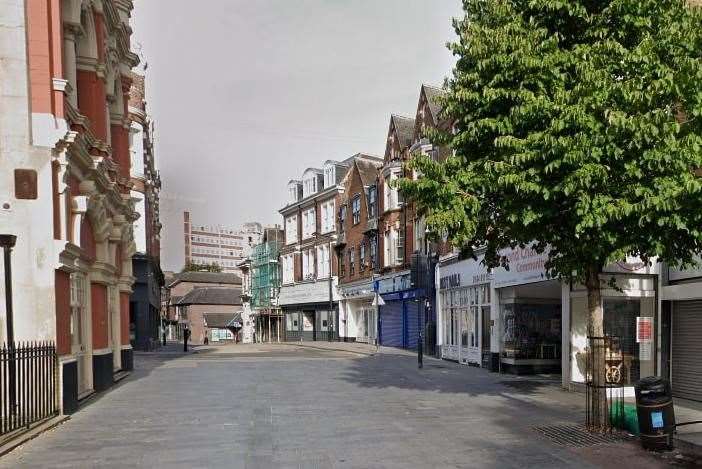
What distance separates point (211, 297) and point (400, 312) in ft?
159

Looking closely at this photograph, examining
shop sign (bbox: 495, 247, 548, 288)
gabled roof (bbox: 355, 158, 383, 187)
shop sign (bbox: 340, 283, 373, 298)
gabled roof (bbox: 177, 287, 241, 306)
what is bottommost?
gabled roof (bbox: 177, 287, 241, 306)

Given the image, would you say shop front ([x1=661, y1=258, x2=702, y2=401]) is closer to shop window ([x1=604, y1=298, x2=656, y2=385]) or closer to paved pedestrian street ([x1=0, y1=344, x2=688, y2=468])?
shop window ([x1=604, y1=298, x2=656, y2=385])

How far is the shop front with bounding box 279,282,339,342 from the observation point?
40531 millimetres

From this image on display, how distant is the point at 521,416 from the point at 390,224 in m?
21.9

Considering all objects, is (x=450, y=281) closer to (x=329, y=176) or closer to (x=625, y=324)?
(x=625, y=324)

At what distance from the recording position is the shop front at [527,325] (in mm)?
17531

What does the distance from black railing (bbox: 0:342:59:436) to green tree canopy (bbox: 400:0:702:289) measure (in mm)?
7204

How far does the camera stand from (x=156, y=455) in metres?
7.63

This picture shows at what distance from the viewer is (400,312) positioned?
31.7m

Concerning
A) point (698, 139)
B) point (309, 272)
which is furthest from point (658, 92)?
point (309, 272)

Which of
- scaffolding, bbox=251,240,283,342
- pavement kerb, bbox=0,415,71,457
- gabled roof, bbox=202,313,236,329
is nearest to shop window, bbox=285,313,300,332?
scaffolding, bbox=251,240,283,342

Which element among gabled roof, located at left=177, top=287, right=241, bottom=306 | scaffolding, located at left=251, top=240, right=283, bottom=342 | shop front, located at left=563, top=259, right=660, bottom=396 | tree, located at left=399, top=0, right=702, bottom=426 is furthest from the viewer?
gabled roof, located at left=177, top=287, right=241, bottom=306

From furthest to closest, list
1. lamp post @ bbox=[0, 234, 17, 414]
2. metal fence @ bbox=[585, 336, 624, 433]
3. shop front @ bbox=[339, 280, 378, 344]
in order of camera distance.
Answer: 1. shop front @ bbox=[339, 280, 378, 344]
2. metal fence @ bbox=[585, 336, 624, 433]
3. lamp post @ bbox=[0, 234, 17, 414]

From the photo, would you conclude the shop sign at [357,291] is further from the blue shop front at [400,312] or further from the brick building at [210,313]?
the brick building at [210,313]
